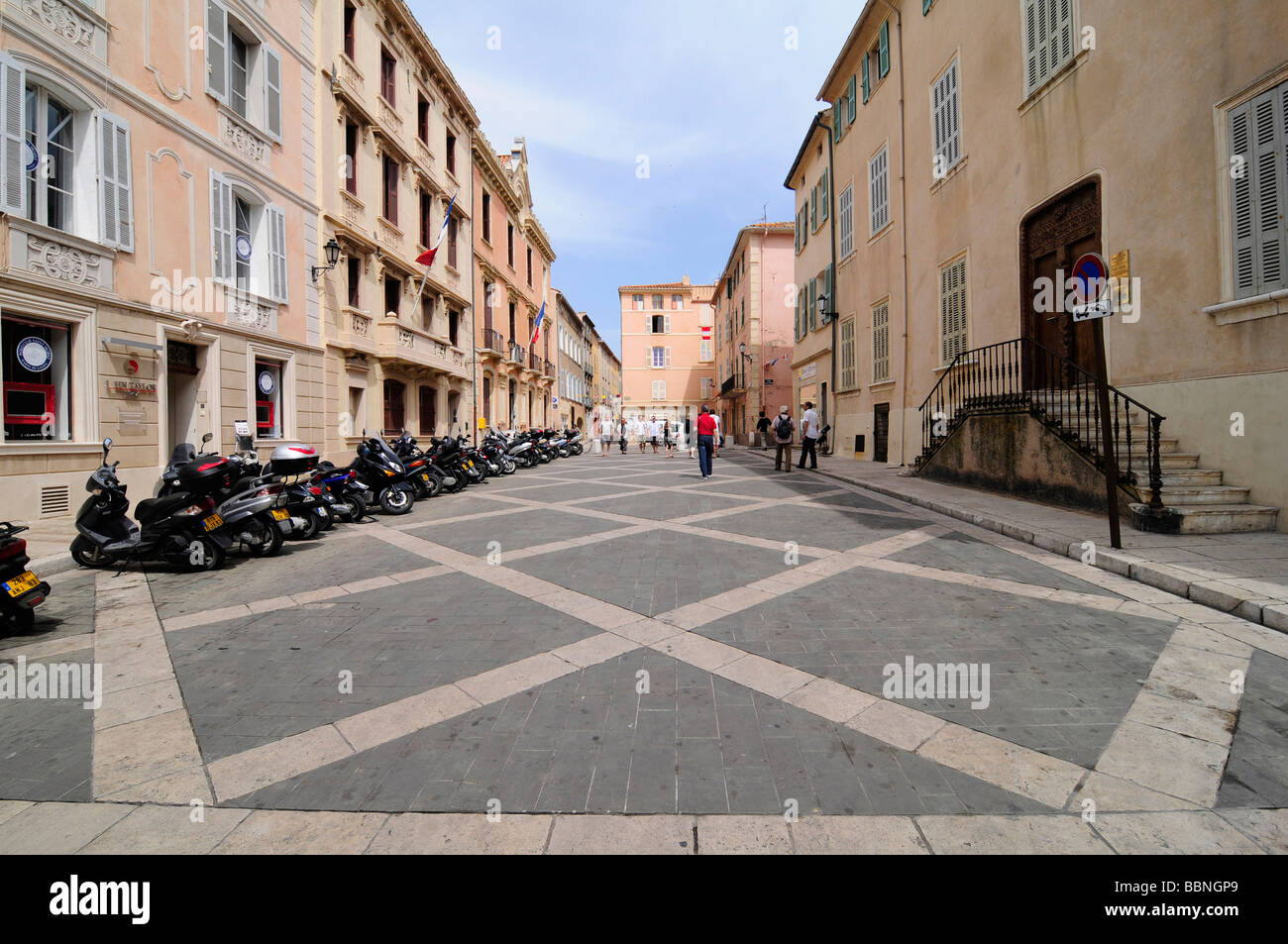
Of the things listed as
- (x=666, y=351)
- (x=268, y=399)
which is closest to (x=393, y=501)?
(x=268, y=399)

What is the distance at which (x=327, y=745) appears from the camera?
267 centimetres

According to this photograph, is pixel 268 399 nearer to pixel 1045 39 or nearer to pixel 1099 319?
pixel 1099 319

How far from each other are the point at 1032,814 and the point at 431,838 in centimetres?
212

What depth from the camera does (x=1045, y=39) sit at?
1001 centimetres

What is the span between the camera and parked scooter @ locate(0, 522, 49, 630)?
163 inches

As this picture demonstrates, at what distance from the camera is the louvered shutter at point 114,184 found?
9.02m

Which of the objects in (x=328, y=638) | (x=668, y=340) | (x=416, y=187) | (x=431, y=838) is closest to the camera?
(x=431, y=838)

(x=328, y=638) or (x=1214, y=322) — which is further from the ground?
(x=1214, y=322)

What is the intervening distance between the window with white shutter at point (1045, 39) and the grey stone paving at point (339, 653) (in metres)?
12.0

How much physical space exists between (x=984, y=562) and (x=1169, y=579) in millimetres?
1372

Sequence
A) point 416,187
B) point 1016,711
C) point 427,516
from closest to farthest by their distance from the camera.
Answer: point 1016,711 < point 427,516 < point 416,187
